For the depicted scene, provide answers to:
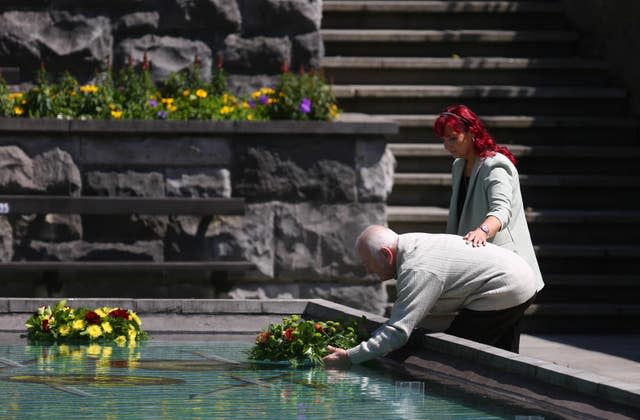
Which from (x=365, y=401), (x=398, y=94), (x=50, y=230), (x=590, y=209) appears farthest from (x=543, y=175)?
(x=365, y=401)

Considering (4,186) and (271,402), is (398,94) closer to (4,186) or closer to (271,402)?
(4,186)

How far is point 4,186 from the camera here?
10883mm

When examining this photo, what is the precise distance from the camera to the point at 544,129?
42.8ft

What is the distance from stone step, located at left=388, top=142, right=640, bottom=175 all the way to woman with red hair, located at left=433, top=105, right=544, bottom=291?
18.3 feet

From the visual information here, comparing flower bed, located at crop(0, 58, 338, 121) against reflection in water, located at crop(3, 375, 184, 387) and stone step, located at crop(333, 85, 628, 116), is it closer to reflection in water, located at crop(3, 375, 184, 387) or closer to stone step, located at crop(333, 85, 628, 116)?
stone step, located at crop(333, 85, 628, 116)

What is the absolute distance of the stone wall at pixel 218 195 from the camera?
10812 millimetres

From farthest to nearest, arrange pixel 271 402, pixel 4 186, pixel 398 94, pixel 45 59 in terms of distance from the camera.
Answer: pixel 398 94
pixel 45 59
pixel 4 186
pixel 271 402

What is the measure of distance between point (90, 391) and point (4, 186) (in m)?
5.32

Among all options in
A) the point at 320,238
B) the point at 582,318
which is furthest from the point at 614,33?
the point at 320,238

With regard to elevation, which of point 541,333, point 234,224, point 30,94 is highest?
point 30,94

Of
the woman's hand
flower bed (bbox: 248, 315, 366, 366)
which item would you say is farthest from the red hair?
flower bed (bbox: 248, 315, 366, 366)

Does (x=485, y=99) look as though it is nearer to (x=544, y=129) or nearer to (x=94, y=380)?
(x=544, y=129)

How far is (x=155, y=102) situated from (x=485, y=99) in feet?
11.2

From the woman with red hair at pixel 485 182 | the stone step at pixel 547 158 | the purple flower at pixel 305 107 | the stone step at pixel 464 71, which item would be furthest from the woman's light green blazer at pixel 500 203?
the stone step at pixel 464 71
